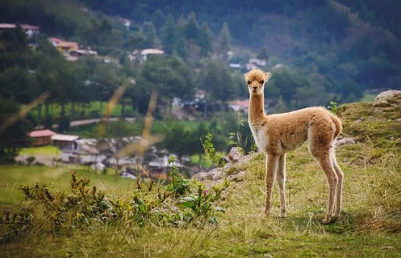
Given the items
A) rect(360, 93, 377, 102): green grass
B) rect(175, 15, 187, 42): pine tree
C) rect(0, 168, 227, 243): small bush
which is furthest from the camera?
rect(175, 15, 187, 42): pine tree

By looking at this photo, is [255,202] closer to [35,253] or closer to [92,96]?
[35,253]

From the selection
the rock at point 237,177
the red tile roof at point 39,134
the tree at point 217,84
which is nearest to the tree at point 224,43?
the tree at point 217,84

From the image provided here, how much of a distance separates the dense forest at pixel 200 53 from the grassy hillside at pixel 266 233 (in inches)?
1713

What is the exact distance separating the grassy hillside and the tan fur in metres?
0.40

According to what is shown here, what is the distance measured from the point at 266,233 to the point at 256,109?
1723 millimetres

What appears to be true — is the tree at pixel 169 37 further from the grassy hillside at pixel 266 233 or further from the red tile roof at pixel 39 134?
the grassy hillside at pixel 266 233

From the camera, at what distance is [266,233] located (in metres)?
6.38

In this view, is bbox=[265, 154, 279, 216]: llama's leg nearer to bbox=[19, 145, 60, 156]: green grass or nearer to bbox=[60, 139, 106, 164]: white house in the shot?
bbox=[60, 139, 106, 164]: white house

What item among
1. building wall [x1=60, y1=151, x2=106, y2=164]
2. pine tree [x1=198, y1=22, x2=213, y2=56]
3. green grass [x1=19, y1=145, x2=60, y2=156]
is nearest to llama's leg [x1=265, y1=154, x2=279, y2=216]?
building wall [x1=60, y1=151, x2=106, y2=164]

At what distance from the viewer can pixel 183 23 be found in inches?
5094

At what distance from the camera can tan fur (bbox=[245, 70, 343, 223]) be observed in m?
6.91

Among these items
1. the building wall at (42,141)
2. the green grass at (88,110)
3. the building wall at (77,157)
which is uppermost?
the green grass at (88,110)

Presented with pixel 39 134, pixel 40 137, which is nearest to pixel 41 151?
pixel 40 137

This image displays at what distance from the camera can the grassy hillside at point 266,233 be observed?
5.84 m
